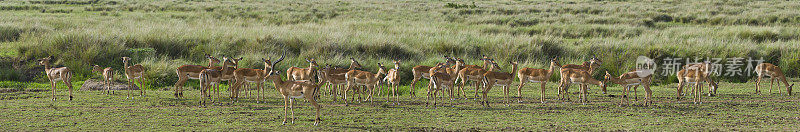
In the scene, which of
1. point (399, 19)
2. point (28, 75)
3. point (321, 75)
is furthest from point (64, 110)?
point (399, 19)

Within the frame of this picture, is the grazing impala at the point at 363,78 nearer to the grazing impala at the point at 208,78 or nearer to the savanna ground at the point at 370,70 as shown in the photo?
the savanna ground at the point at 370,70

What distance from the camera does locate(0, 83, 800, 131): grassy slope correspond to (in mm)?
8750

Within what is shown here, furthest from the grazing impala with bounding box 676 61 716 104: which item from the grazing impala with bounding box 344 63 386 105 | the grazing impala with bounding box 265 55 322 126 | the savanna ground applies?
the grazing impala with bounding box 265 55 322 126

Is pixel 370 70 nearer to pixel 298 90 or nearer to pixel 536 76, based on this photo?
pixel 536 76

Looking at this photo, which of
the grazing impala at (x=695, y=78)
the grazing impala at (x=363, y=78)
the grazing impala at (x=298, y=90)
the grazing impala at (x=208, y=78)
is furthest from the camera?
the grazing impala at (x=695, y=78)

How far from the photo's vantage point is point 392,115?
991 centimetres

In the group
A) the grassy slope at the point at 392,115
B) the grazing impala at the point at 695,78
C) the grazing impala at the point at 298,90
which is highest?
the grazing impala at the point at 298,90

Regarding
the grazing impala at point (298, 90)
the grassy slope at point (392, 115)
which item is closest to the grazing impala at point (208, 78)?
the grassy slope at point (392, 115)

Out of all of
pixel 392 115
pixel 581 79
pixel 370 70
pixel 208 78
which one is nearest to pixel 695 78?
pixel 581 79

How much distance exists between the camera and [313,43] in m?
19.9

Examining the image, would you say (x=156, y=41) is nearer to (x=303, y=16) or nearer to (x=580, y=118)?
(x=580, y=118)

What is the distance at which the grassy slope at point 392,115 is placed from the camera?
28.7 feet

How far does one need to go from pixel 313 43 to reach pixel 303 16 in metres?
18.6

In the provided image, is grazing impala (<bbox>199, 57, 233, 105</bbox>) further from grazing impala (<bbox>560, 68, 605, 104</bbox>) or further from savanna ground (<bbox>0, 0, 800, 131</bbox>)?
grazing impala (<bbox>560, 68, 605, 104</bbox>)
